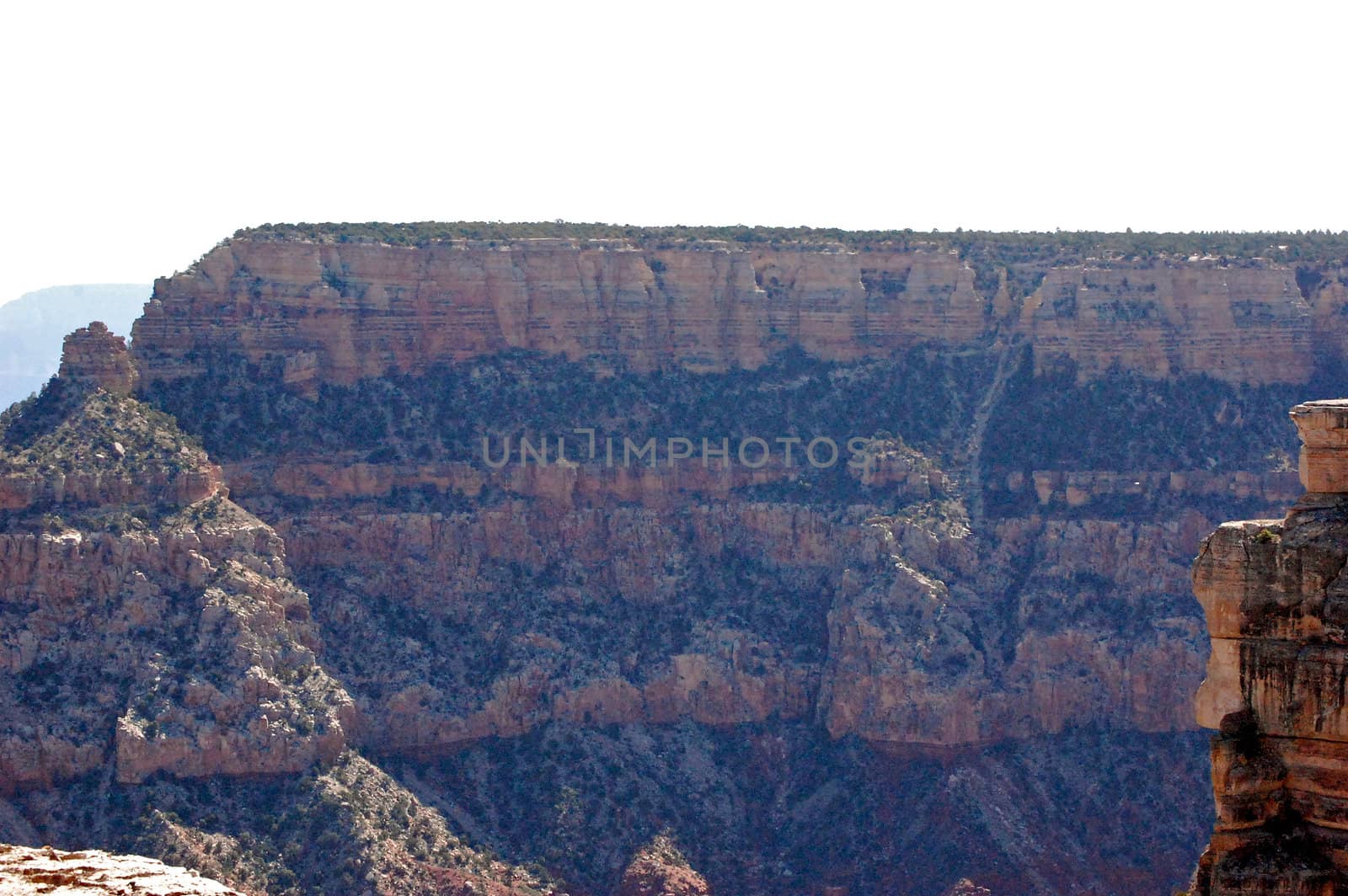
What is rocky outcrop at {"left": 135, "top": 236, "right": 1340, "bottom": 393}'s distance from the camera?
3177 inches

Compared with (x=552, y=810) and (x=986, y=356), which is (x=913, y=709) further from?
(x=986, y=356)

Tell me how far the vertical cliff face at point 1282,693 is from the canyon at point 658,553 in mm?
36931

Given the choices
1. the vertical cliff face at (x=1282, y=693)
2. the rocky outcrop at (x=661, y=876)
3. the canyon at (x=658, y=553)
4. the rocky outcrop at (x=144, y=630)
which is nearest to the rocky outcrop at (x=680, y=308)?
the canyon at (x=658, y=553)

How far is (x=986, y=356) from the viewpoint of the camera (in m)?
89.0

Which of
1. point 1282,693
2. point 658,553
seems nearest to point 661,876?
point 658,553

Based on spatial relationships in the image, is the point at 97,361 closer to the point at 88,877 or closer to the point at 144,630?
the point at 144,630

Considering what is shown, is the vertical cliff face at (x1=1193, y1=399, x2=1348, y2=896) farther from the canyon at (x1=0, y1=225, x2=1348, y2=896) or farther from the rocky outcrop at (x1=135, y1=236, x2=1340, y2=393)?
the rocky outcrop at (x1=135, y1=236, x2=1340, y2=393)

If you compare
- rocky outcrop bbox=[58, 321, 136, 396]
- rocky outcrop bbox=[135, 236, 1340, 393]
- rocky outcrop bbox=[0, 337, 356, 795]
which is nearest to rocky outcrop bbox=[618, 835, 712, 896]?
rocky outcrop bbox=[0, 337, 356, 795]

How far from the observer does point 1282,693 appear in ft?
105

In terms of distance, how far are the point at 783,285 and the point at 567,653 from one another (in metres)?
20.6

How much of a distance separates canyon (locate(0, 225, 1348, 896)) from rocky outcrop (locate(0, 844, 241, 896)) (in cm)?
2713

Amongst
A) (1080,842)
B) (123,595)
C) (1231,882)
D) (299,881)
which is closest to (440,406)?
(123,595)

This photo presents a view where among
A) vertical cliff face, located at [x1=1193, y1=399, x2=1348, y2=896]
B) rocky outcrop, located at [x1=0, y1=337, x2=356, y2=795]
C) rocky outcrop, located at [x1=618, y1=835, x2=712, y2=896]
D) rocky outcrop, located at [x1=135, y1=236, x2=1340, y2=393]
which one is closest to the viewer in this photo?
vertical cliff face, located at [x1=1193, y1=399, x2=1348, y2=896]

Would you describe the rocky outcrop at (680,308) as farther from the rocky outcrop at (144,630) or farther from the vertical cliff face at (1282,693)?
the vertical cliff face at (1282,693)
